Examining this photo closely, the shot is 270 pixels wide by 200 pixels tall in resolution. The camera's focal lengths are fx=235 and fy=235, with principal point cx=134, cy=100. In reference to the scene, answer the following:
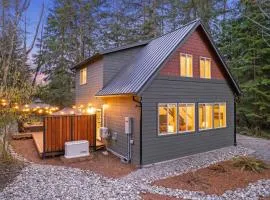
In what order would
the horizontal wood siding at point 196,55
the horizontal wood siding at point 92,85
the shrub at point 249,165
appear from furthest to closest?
the horizontal wood siding at point 92,85 → the horizontal wood siding at point 196,55 → the shrub at point 249,165

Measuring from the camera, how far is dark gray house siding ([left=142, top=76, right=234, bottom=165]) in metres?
8.99

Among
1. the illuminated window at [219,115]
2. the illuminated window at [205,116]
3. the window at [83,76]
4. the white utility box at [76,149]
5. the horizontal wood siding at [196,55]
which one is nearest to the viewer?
the white utility box at [76,149]

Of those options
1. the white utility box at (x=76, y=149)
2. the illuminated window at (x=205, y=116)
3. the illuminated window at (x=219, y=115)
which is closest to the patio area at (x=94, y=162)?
the white utility box at (x=76, y=149)

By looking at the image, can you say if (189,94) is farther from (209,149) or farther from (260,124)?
(260,124)

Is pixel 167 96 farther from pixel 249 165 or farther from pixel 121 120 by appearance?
pixel 249 165

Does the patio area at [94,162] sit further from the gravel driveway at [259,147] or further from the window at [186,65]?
the gravel driveway at [259,147]

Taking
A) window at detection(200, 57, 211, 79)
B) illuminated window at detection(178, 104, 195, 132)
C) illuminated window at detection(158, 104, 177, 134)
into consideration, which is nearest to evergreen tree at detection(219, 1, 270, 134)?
window at detection(200, 57, 211, 79)

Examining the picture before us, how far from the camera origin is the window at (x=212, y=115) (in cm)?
1104

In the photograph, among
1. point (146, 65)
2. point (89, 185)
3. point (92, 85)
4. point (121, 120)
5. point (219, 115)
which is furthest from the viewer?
point (92, 85)

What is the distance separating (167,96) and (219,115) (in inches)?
152

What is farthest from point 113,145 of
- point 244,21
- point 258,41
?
point 244,21

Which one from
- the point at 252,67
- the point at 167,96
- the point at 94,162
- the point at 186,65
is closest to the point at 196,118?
the point at 167,96

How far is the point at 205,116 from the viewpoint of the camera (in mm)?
11195

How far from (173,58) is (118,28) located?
14329 mm
